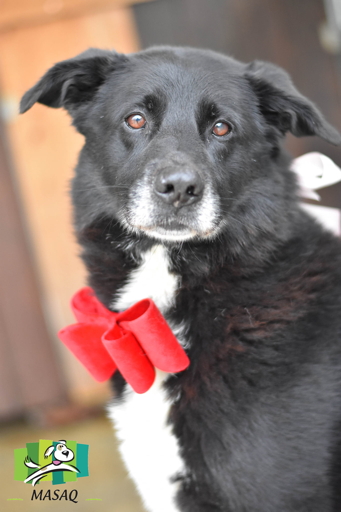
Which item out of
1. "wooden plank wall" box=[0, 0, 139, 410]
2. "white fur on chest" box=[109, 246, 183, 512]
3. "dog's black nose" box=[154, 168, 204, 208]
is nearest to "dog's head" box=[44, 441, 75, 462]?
"white fur on chest" box=[109, 246, 183, 512]

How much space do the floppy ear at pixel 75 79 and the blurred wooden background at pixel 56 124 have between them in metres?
1.36

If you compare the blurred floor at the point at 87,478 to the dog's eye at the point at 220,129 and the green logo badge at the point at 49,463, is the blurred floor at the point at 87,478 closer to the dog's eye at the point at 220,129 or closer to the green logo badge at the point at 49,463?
the green logo badge at the point at 49,463

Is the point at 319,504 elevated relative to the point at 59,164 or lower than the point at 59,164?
lower

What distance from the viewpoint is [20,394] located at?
144 inches

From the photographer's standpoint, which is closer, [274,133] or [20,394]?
[274,133]

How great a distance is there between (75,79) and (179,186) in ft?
2.29

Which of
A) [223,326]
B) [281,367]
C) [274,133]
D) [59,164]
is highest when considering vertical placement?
[59,164]

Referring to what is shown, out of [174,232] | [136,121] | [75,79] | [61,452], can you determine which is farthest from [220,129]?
[61,452]

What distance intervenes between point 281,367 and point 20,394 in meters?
2.66

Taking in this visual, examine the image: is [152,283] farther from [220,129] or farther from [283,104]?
[283,104]

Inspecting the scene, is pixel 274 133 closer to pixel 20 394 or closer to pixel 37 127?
pixel 37 127

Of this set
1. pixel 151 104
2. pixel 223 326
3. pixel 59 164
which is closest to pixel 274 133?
pixel 151 104

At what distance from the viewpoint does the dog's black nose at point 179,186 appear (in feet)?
5.14

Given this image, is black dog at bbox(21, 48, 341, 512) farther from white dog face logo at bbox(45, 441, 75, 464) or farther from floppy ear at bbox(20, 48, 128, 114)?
white dog face logo at bbox(45, 441, 75, 464)
